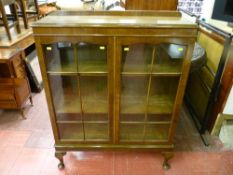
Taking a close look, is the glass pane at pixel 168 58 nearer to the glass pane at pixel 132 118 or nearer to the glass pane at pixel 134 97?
the glass pane at pixel 134 97

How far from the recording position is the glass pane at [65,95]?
1.30 metres

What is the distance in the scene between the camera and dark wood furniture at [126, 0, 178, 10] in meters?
1.68

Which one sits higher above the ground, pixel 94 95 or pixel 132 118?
pixel 94 95

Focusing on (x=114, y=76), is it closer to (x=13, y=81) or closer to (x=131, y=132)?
(x=131, y=132)

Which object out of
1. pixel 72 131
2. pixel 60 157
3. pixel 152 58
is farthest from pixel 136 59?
pixel 60 157

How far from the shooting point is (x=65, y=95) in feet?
4.59

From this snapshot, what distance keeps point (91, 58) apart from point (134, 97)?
422 millimetres

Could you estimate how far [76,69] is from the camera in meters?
1.18

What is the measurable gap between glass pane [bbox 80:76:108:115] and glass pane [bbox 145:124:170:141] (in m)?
0.38

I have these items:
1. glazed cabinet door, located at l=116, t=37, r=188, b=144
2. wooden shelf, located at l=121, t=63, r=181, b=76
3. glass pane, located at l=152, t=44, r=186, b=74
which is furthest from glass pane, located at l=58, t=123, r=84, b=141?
glass pane, located at l=152, t=44, r=186, b=74

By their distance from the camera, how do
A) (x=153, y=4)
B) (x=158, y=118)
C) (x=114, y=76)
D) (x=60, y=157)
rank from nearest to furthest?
1. (x=114, y=76)
2. (x=158, y=118)
3. (x=60, y=157)
4. (x=153, y=4)

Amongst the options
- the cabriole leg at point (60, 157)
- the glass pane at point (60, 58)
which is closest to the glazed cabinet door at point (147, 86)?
the glass pane at point (60, 58)

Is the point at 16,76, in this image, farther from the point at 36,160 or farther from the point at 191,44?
the point at 191,44

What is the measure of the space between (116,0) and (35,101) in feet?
5.50
